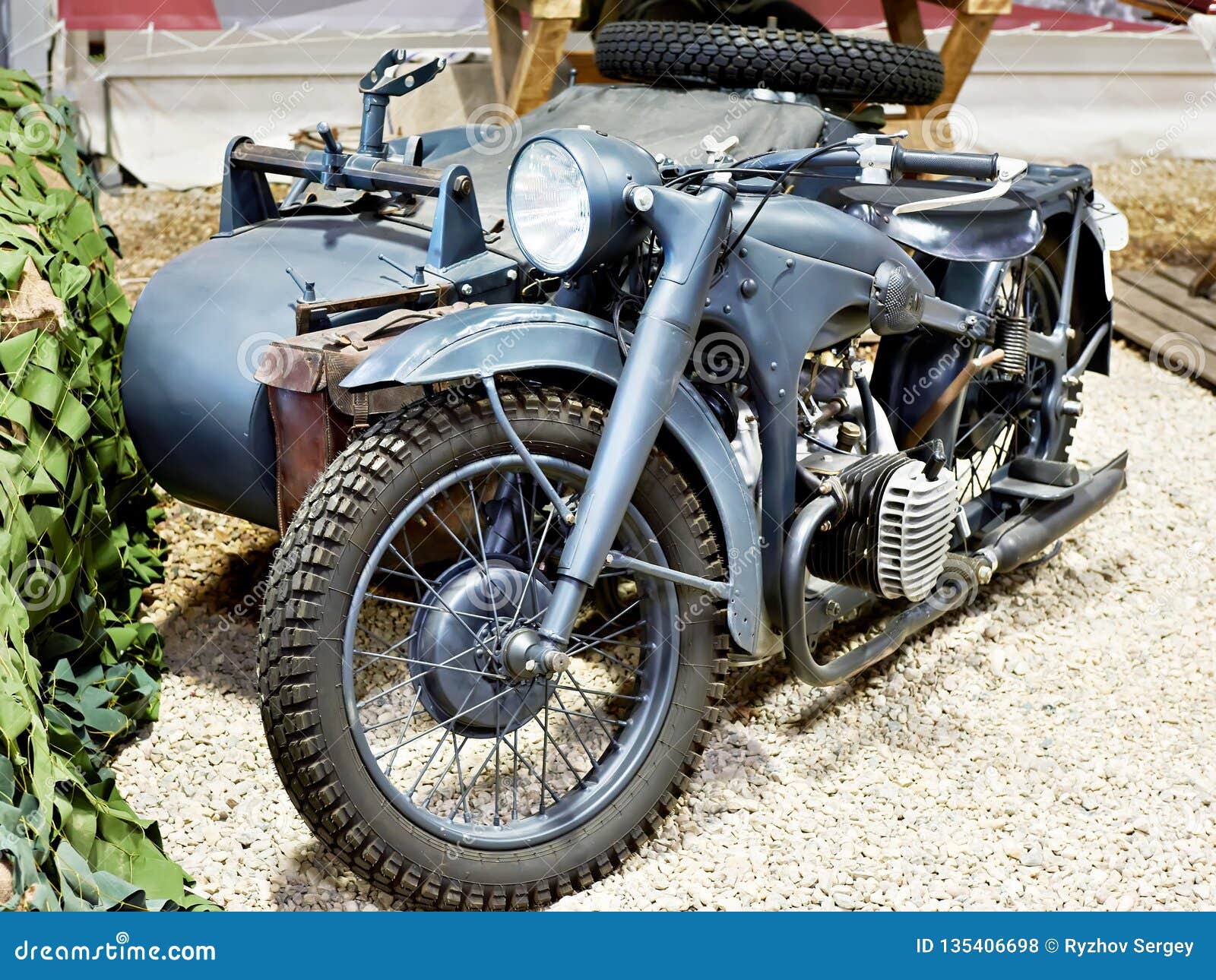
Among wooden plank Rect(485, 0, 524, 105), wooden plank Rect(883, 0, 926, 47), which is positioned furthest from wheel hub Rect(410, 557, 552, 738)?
wooden plank Rect(883, 0, 926, 47)

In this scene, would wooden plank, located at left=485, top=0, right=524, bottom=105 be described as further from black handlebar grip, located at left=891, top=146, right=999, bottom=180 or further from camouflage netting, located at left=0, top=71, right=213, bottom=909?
black handlebar grip, located at left=891, top=146, right=999, bottom=180

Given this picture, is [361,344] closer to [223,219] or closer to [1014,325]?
[223,219]

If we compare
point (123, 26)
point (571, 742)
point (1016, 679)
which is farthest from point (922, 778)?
point (123, 26)

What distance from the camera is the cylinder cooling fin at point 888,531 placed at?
2.45 meters

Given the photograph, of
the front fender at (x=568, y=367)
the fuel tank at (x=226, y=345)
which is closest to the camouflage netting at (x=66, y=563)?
the fuel tank at (x=226, y=345)

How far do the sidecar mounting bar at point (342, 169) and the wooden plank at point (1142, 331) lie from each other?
11.6 feet

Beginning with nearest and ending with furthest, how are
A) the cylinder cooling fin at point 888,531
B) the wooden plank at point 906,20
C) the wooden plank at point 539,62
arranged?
the cylinder cooling fin at point 888,531, the wooden plank at point 539,62, the wooden plank at point 906,20

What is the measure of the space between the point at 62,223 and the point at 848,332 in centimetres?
200

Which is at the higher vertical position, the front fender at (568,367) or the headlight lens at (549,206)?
the headlight lens at (549,206)

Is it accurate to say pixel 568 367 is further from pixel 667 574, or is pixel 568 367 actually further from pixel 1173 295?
pixel 1173 295

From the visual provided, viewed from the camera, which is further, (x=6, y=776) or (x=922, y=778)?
(x=922, y=778)

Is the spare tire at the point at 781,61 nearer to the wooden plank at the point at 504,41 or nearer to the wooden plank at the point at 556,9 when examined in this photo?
the wooden plank at the point at 556,9

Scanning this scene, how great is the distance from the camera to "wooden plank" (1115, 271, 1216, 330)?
5.55 metres

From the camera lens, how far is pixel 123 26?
6.32m
